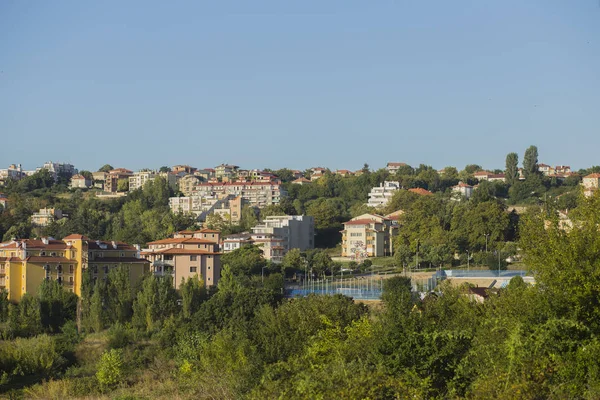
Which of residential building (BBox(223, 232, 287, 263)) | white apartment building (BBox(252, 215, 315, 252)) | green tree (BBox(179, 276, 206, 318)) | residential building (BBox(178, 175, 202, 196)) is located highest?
residential building (BBox(178, 175, 202, 196))

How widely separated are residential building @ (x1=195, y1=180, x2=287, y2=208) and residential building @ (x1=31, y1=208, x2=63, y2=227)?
1210cm

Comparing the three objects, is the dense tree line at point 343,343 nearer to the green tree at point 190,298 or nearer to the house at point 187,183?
the green tree at point 190,298

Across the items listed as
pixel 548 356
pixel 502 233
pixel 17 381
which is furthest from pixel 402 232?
pixel 548 356

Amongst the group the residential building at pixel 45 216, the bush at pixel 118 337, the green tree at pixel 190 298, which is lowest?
the bush at pixel 118 337

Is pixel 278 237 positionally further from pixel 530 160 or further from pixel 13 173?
pixel 13 173

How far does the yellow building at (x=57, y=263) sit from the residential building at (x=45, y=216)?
21.8m

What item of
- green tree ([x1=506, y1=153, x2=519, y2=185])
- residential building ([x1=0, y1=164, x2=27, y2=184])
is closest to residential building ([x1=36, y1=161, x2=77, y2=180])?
residential building ([x1=0, y1=164, x2=27, y2=184])

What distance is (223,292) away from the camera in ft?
105

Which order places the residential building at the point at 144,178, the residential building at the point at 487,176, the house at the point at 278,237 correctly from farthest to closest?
the residential building at the point at 144,178 < the residential building at the point at 487,176 < the house at the point at 278,237

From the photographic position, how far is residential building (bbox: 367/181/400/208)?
2579 inches

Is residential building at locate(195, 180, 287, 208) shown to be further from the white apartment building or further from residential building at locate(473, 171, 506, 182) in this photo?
residential building at locate(473, 171, 506, 182)

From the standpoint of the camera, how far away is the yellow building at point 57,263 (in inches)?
1358

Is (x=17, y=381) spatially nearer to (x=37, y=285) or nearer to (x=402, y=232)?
(x=37, y=285)

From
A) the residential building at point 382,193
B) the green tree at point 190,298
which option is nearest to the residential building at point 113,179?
the residential building at point 382,193
